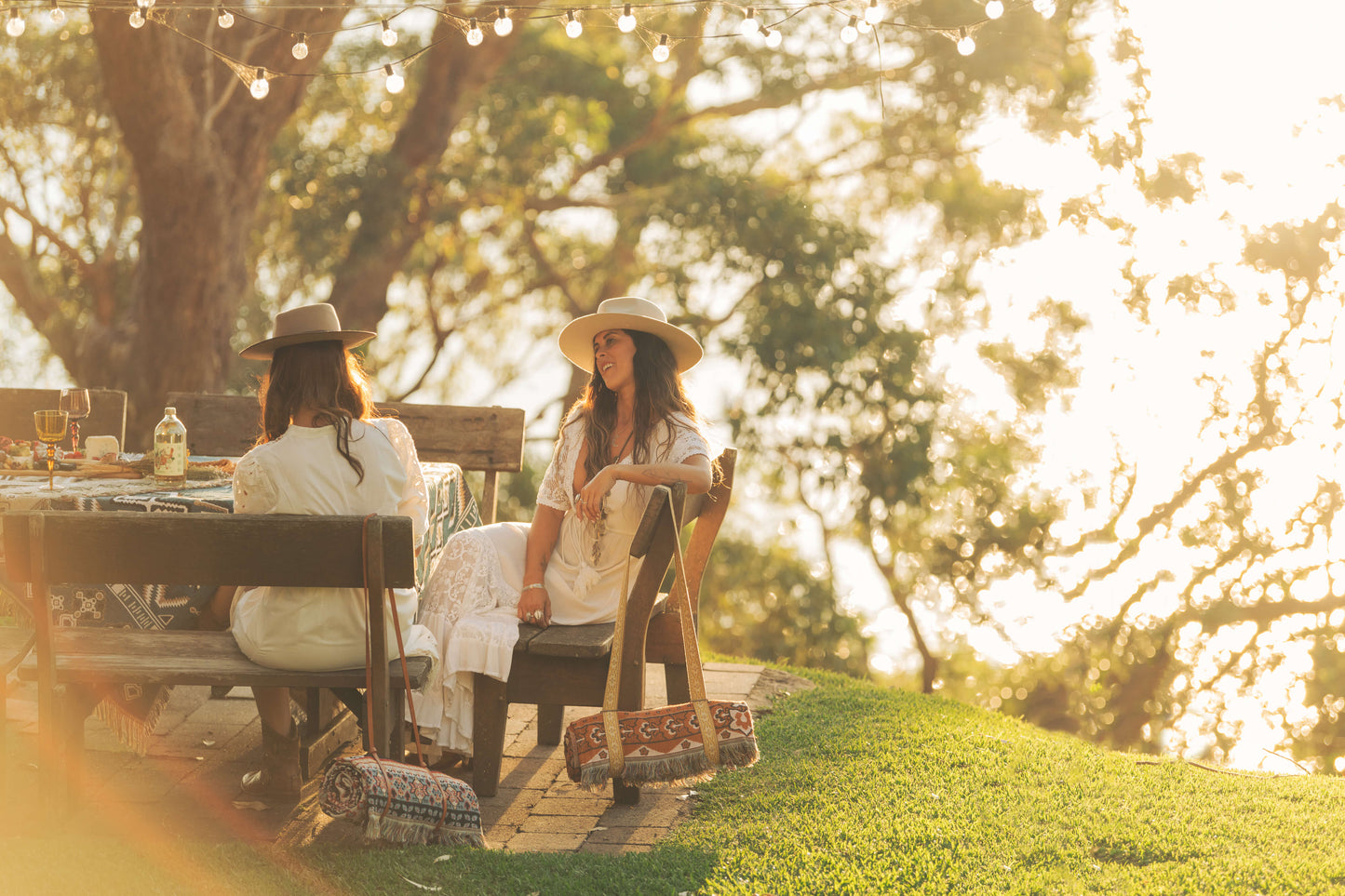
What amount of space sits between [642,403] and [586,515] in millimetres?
453

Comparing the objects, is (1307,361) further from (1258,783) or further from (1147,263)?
(1258,783)

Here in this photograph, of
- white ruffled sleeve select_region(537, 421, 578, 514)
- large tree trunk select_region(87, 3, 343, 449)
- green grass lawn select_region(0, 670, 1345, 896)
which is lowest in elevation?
green grass lawn select_region(0, 670, 1345, 896)

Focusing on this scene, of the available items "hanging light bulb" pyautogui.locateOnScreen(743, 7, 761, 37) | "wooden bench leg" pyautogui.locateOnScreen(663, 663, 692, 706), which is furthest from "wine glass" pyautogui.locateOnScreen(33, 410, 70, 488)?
"hanging light bulb" pyautogui.locateOnScreen(743, 7, 761, 37)

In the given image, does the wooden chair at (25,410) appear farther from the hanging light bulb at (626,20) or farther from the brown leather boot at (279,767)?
the hanging light bulb at (626,20)

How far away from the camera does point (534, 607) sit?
3.89 m

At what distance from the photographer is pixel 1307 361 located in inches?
417

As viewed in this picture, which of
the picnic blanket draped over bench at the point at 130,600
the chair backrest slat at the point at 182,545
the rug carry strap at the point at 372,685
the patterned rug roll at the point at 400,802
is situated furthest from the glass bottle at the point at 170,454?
the patterned rug roll at the point at 400,802

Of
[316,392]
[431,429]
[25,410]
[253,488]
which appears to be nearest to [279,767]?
[253,488]

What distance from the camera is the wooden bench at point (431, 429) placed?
5824 mm

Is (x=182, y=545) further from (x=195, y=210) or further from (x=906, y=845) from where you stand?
(x=195, y=210)

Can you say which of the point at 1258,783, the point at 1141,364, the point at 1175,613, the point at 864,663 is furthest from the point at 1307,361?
the point at 1258,783

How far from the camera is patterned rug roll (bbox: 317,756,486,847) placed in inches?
117

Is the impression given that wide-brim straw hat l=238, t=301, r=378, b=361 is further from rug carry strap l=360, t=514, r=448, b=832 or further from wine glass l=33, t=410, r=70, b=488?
wine glass l=33, t=410, r=70, b=488

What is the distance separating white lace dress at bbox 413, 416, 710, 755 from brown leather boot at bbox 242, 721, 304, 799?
41cm
